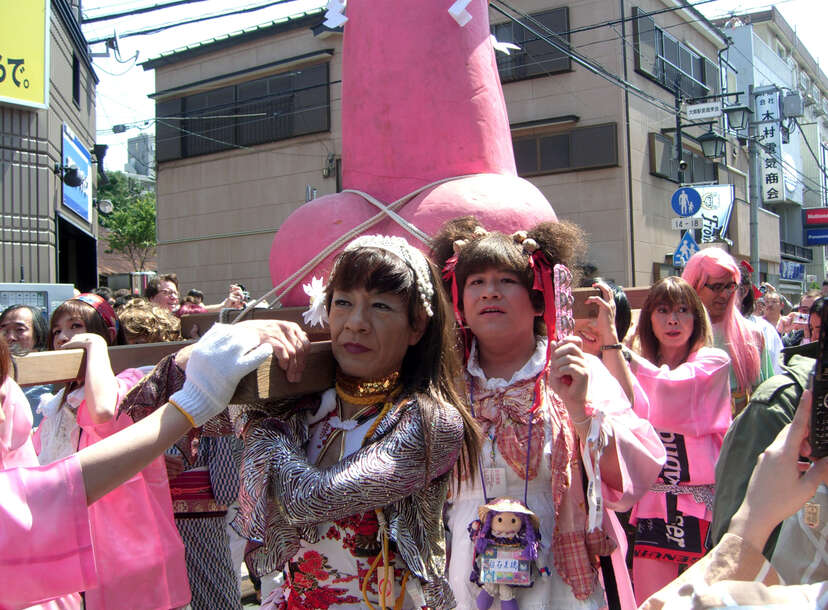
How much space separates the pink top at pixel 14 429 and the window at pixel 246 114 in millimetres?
13759

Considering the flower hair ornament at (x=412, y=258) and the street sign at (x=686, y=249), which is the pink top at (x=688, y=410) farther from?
the street sign at (x=686, y=249)

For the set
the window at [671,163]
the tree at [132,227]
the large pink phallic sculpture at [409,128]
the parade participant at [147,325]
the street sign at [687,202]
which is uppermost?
the tree at [132,227]

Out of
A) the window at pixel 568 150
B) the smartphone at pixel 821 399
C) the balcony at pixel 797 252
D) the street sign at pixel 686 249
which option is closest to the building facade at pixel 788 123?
the balcony at pixel 797 252

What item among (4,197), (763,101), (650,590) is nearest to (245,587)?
(650,590)

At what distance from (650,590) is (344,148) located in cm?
261

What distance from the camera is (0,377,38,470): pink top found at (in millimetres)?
2125

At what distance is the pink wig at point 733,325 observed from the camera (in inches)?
149

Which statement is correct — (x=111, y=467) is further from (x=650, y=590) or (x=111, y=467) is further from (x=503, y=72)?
(x=503, y=72)

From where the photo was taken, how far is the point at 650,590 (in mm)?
3129

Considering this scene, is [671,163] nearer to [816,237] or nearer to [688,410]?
[688,410]

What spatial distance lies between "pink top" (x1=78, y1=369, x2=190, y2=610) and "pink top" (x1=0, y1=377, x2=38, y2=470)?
0.30 metres

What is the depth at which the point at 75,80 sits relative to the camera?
1087 cm

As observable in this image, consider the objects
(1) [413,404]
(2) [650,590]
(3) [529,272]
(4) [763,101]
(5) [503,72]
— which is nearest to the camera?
(1) [413,404]

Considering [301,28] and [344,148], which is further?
[301,28]
